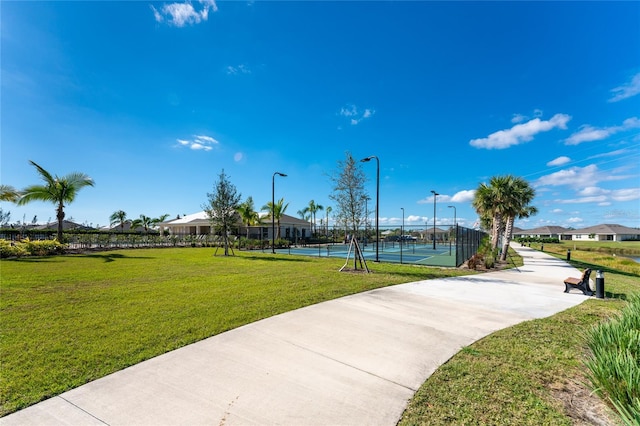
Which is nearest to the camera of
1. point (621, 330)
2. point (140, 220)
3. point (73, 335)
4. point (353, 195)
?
point (621, 330)

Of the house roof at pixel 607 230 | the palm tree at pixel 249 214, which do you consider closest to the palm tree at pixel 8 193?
the palm tree at pixel 249 214

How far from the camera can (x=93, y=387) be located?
307 cm

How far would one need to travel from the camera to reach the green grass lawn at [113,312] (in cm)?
339

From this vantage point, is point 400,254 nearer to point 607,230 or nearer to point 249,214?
point 249,214

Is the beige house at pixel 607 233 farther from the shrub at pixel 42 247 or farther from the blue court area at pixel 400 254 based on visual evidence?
the shrub at pixel 42 247

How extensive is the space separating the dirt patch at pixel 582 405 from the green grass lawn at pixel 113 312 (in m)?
4.37

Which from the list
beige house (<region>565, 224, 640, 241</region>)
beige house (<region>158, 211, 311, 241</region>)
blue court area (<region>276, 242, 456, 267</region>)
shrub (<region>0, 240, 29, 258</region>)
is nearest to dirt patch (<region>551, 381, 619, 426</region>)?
blue court area (<region>276, 242, 456, 267</region>)

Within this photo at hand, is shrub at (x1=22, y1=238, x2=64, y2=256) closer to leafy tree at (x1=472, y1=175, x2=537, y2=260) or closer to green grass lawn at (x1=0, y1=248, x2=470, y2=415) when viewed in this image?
green grass lawn at (x1=0, y1=248, x2=470, y2=415)

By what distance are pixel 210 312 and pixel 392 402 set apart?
13.1ft

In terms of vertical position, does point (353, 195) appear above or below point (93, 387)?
above

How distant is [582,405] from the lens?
2986 mm

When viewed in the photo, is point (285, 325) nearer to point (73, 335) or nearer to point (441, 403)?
point (441, 403)

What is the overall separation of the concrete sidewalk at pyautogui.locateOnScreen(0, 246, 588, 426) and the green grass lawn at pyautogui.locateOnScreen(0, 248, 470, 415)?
1.21ft

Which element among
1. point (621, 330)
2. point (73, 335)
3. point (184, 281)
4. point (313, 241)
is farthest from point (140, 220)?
point (621, 330)
